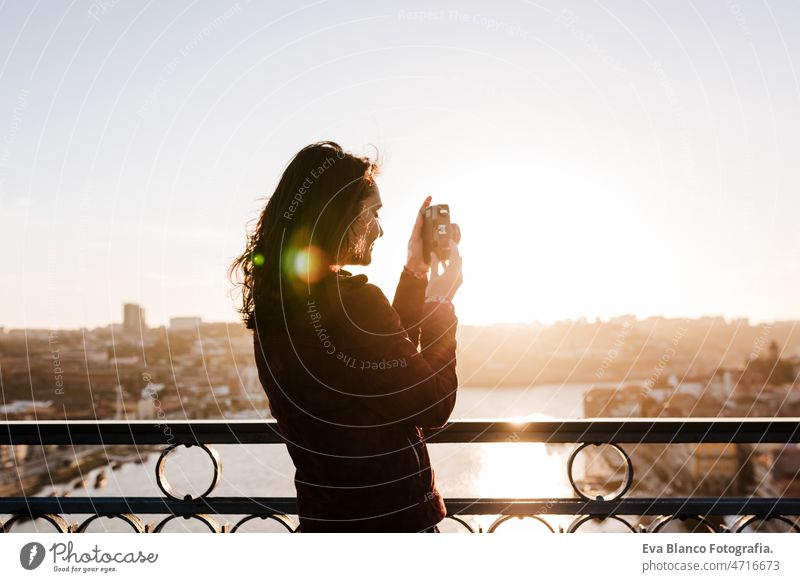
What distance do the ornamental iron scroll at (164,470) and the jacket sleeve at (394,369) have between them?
128 centimetres

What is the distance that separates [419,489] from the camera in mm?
1737

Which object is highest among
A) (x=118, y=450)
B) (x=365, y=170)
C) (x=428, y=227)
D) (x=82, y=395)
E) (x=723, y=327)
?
(x=365, y=170)

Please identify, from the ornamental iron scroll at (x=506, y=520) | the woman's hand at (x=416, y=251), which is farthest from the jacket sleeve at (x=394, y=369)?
the ornamental iron scroll at (x=506, y=520)

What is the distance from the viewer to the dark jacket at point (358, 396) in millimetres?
1511

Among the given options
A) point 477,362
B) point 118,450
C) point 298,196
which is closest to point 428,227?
point 298,196

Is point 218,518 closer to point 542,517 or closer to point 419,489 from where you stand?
point 419,489

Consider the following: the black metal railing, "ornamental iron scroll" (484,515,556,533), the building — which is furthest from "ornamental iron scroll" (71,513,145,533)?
"ornamental iron scroll" (484,515,556,533)

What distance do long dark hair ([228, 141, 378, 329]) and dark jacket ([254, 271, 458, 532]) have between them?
2.8 inches

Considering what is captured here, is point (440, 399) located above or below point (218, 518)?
above

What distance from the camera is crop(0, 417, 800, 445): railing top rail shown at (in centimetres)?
232

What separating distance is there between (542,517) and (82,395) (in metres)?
2.67

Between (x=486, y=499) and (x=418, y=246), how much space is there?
127 cm

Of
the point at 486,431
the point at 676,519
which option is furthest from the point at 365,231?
the point at 676,519
